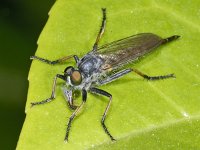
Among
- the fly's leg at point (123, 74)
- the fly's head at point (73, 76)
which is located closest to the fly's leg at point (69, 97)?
the fly's head at point (73, 76)

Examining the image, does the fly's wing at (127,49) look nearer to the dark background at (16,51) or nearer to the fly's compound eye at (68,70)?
the fly's compound eye at (68,70)

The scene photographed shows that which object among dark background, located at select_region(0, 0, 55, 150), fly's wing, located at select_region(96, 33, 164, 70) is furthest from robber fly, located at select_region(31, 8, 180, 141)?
dark background, located at select_region(0, 0, 55, 150)

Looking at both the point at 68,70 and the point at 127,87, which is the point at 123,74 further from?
the point at 68,70

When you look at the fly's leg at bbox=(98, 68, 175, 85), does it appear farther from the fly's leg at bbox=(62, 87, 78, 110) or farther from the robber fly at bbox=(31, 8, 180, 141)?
the fly's leg at bbox=(62, 87, 78, 110)


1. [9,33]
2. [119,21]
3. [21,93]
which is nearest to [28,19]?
[9,33]

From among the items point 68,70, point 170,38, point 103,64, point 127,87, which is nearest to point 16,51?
point 103,64
